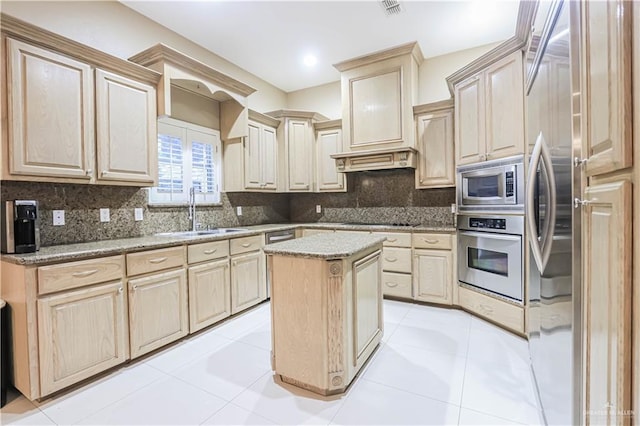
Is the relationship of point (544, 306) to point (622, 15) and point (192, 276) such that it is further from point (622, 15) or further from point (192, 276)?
point (192, 276)

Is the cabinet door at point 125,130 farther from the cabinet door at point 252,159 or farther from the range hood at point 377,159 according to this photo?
the range hood at point 377,159

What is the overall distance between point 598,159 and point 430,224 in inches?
123

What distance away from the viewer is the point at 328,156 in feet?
14.6

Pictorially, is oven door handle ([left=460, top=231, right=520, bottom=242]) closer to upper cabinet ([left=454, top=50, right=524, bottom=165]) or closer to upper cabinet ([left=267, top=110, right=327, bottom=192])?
upper cabinet ([left=454, top=50, right=524, bottom=165])

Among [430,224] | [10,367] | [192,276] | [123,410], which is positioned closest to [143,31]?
[192,276]

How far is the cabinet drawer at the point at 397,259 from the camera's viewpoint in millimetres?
3514

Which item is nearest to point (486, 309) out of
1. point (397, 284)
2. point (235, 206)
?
→ point (397, 284)

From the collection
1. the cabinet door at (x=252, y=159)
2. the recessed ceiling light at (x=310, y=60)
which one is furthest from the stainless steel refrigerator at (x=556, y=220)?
the cabinet door at (x=252, y=159)

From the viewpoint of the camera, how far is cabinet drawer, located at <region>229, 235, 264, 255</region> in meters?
3.14

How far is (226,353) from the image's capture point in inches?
95.8

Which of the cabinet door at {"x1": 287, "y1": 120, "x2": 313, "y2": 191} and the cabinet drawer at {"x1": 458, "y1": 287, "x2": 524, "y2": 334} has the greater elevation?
the cabinet door at {"x1": 287, "y1": 120, "x2": 313, "y2": 191}

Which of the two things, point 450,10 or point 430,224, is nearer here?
point 450,10

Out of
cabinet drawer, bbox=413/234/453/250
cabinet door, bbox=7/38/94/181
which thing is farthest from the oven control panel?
cabinet door, bbox=7/38/94/181

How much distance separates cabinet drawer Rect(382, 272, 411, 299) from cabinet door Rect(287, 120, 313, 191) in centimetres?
179
